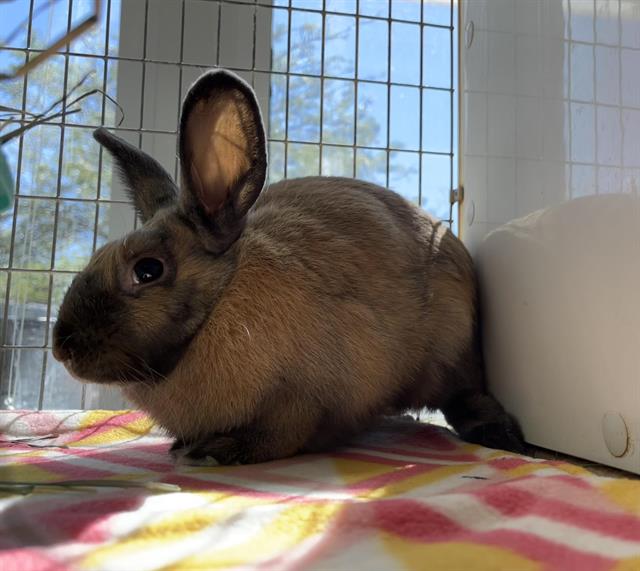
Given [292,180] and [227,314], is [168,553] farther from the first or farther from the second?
[292,180]

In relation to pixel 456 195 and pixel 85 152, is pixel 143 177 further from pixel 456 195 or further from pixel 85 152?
pixel 456 195

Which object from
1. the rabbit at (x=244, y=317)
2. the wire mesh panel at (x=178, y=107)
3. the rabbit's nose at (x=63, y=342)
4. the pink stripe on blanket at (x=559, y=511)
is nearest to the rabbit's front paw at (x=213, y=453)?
the rabbit at (x=244, y=317)

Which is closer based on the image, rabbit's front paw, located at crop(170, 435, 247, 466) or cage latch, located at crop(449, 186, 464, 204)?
rabbit's front paw, located at crop(170, 435, 247, 466)

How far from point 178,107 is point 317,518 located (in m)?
1.38

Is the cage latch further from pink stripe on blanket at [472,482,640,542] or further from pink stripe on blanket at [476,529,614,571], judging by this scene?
pink stripe on blanket at [476,529,614,571]

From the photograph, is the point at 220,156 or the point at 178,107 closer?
the point at 220,156

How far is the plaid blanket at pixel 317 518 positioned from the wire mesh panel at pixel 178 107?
777 mm

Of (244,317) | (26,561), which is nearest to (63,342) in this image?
(244,317)

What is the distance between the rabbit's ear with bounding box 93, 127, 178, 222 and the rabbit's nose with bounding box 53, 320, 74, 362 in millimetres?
403

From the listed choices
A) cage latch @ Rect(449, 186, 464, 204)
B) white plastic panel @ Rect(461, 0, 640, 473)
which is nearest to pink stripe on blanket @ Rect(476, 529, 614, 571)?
white plastic panel @ Rect(461, 0, 640, 473)

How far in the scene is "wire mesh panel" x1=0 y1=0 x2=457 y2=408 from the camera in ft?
5.47

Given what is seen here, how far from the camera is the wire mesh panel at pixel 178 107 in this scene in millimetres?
1667

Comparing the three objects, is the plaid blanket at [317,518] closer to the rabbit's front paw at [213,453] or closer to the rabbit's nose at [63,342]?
the rabbit's front paw at [213,453]

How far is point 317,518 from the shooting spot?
64cm
